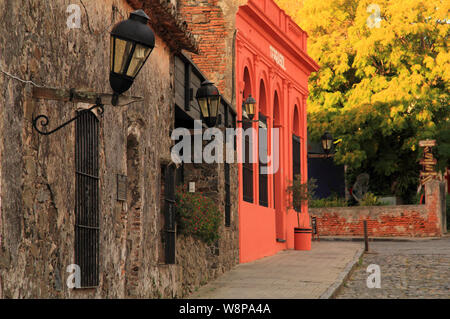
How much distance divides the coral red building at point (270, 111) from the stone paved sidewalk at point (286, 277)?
1054mm

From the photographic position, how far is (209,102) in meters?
12.2

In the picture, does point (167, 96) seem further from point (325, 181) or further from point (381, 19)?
point (325, 181)

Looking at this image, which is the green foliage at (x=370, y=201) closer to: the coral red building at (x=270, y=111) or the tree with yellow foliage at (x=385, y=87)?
the tree with yellow foliage at (x=385, y=87)

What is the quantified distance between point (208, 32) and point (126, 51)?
11867mm

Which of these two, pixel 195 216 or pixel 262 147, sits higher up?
pixel 262 147

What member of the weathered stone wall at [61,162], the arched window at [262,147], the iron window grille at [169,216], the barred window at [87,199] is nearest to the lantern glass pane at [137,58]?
the weathered stone wall at [61,162]

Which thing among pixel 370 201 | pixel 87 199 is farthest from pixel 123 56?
pixel 370 201

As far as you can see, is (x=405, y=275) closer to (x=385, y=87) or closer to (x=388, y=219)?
(x=388, y=219)

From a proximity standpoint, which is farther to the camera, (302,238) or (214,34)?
(302,238)

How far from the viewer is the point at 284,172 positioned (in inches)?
889

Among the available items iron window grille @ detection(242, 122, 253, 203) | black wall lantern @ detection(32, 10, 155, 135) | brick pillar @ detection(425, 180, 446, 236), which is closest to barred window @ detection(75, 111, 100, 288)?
black wall lantern @ detection(32, 10, 155, 135)

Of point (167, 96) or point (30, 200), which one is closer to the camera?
point (30, 200)

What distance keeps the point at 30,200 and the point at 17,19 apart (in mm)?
1427
